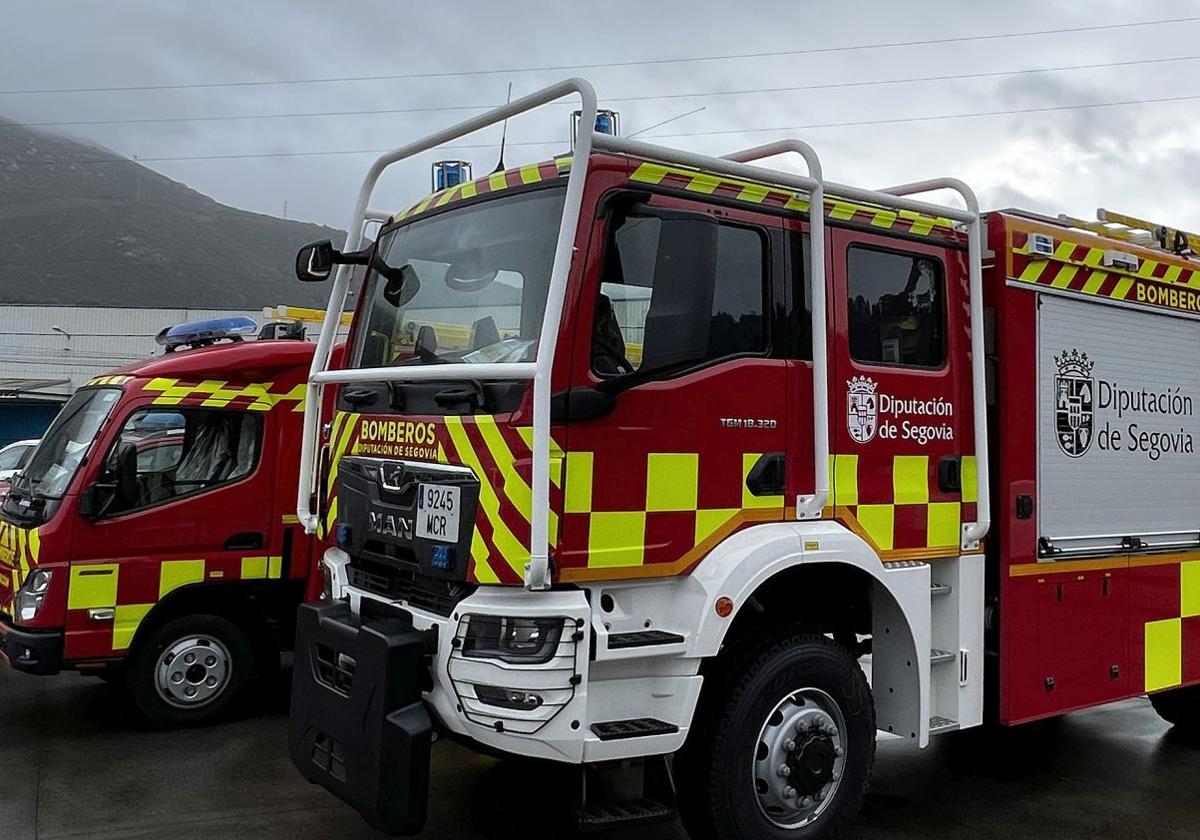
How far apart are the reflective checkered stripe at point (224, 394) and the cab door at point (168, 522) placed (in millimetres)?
50

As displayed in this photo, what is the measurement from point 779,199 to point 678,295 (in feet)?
2.23

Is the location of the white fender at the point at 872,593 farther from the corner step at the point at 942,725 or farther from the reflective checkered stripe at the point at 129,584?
the reflective checkered stripe at the point at 129,584

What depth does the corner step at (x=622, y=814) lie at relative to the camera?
3637 millimetres

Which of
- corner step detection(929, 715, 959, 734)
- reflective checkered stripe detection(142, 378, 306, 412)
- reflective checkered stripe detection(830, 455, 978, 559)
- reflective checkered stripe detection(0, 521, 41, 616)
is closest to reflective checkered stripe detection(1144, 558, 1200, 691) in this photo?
corner step detection(929, 715, 959, 734)

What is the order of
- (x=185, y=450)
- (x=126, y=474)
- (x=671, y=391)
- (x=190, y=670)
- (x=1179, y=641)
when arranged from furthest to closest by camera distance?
(x=185, y=450), (x=190, y=670), (x=126, y=474), (x=1179, y=641), (x=671, y=391)

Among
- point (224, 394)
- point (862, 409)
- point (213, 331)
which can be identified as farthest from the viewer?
point (213, 331)

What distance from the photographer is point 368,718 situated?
3709 mm

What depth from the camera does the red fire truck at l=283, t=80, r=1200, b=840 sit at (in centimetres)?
363

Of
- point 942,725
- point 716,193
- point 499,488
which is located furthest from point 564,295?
point 942,725

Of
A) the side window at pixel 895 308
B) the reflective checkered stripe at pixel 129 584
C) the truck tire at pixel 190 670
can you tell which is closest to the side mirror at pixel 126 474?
the reflective checkered stripe at pixel 129 584

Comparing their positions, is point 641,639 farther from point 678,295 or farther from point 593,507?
point 678,295

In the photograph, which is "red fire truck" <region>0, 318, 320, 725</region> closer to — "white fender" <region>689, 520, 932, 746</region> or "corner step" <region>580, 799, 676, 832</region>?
"corner step" <region>580, 799, 676, 832</region>

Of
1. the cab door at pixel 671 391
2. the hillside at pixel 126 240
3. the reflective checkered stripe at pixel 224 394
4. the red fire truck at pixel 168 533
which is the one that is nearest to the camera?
the cab door at pixel 671 391

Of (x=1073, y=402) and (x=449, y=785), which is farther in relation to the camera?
(x=449, y=785)
